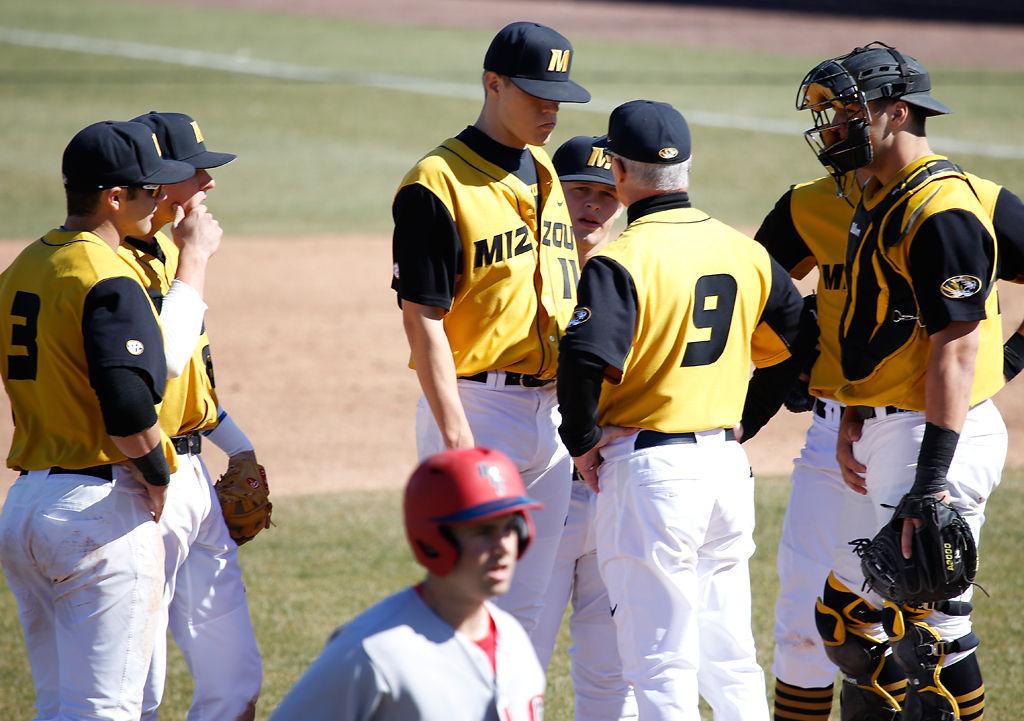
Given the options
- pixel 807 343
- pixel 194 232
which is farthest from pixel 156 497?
→ pixel 807 343

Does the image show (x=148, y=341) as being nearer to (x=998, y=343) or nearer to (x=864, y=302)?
(x=864, y=302)

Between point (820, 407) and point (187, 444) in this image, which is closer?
point (187, 444)

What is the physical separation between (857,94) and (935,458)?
1.17 meters

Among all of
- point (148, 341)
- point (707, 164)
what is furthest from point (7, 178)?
point (148, 341)

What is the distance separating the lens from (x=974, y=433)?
167 inches

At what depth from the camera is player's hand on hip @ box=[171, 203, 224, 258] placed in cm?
405

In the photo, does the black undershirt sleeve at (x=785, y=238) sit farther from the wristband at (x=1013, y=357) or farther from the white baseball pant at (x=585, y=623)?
the white baseball pant at (x=585, y=623)

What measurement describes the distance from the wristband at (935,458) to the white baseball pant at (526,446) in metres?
1.17

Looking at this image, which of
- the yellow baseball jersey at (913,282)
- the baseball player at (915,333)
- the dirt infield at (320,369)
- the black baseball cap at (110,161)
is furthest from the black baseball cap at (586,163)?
the dirt infield at (320,369)

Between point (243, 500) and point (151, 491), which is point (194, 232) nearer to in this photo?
point (151, 491)

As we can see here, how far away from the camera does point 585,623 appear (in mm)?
4645

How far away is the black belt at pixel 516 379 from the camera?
4.36 metres

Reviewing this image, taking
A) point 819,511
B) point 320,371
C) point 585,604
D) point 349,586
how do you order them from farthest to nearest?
point 320,371, point 349,586, point 819,511, point 585,604

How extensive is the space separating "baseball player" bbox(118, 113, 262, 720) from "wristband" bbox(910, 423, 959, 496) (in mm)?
2196
